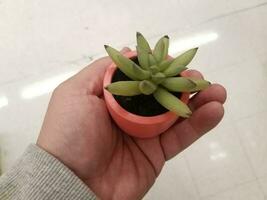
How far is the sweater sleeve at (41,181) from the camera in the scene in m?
0.69

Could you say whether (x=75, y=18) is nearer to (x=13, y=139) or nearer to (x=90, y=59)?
(x=90, y=59)

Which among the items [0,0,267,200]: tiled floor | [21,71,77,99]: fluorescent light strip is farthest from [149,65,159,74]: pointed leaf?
[21,71,77,99]: fluorescent light strip

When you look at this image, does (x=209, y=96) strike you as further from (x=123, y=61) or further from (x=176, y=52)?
(x=176, y=52)

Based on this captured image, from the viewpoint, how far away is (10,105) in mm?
1206

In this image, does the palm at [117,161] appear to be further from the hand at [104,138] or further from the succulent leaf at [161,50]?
the succulent leaf at [161,50]

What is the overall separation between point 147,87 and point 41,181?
26 cm

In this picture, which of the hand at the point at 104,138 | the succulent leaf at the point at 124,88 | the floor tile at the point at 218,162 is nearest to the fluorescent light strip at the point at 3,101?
the hand at the point at 104,138

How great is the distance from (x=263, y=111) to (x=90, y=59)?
0.57 m

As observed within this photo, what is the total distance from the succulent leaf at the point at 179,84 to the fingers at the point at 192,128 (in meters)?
0.13

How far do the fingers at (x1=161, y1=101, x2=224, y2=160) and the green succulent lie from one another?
0.11 metres

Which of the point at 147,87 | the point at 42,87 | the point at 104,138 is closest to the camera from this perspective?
the point at 147,87

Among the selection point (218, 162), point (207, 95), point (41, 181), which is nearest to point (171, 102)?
point (207, 95)

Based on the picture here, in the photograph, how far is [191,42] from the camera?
4.10 feet

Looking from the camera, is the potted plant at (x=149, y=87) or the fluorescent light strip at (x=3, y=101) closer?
the potted plant at (x=149, y=87)
